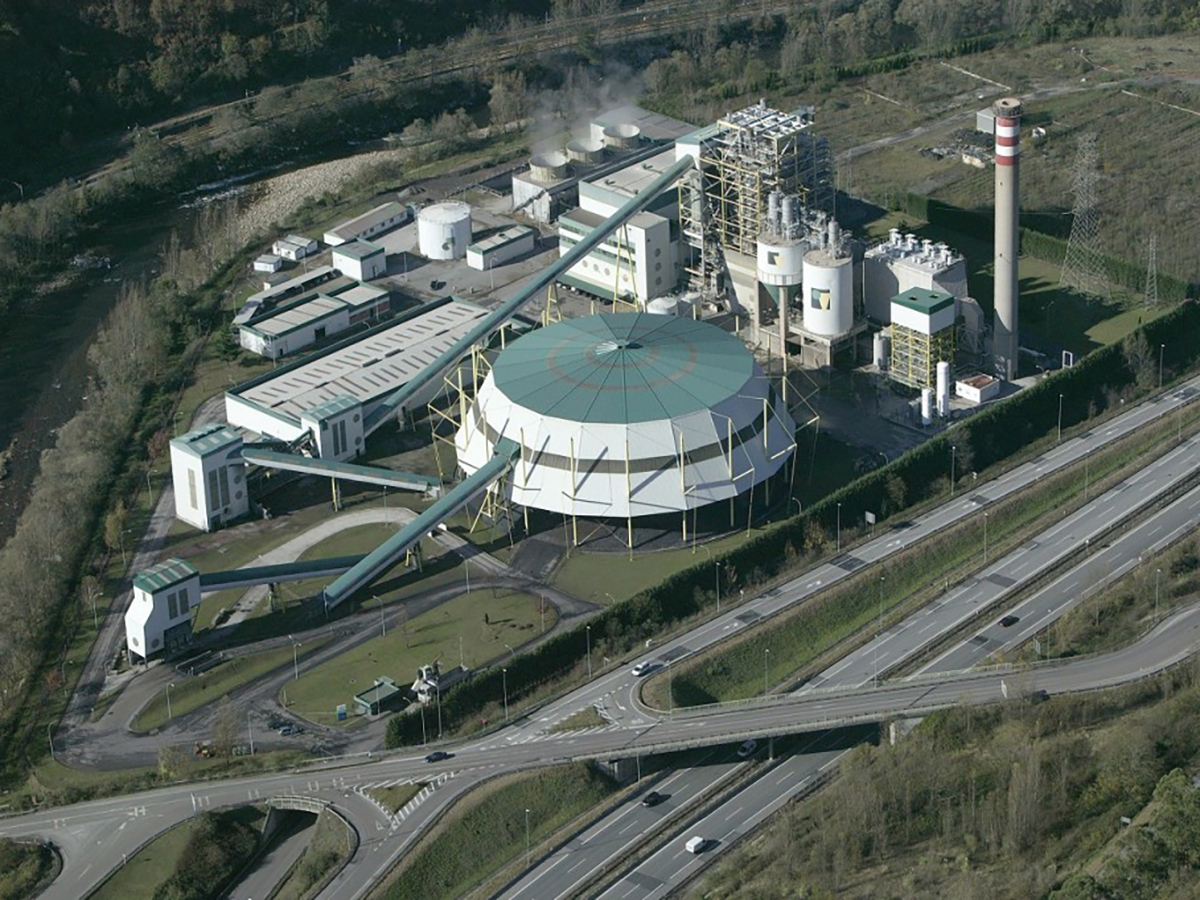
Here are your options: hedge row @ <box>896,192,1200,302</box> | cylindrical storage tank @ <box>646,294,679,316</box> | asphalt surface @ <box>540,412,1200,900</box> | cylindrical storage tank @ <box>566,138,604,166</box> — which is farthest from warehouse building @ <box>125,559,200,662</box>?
hedge row @ <box>896,192,1200,302</box>

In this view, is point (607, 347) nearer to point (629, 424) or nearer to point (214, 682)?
point (629, 424)

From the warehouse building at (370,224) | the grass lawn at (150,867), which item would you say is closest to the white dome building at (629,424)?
the grass lawn at (150,867)

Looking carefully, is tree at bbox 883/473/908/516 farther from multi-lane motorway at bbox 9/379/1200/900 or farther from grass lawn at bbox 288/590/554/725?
grass lawn at bbox 288/590/554/725

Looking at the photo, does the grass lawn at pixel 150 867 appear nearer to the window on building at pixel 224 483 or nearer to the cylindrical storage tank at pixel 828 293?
the window on building at pixel 224 483

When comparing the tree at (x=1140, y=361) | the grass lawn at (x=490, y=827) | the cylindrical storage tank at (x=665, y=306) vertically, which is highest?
the cylindrical storage tank at (x=665, y=306)

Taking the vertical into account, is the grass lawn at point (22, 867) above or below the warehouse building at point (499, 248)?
below

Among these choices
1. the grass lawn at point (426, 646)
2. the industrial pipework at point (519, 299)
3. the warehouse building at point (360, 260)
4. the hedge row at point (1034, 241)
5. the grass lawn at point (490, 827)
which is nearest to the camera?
the grass lawn at point (490, 827)

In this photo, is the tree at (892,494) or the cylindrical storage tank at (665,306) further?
the cylindrical storage tank at (665,306)

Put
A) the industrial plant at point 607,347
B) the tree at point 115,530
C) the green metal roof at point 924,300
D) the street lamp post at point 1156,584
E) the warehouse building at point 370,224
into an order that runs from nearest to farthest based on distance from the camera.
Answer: the street lamp post at point 1156,584 < the industrial plant at point 607,347 < the tree at point 115,530 < the green metal roof at point 924,300 < the warehouse building at point 370,224
